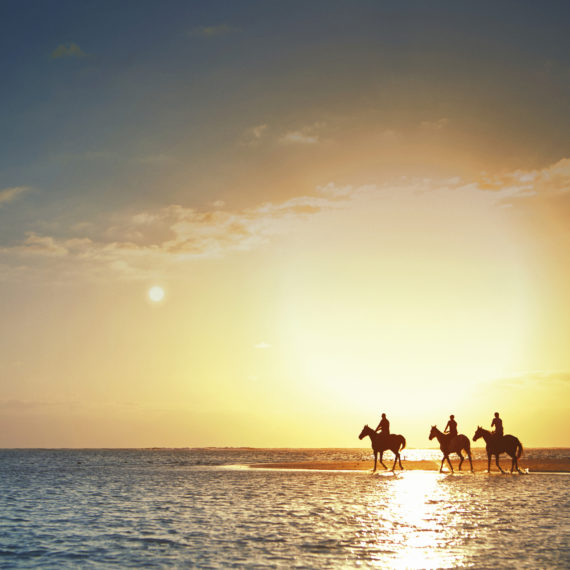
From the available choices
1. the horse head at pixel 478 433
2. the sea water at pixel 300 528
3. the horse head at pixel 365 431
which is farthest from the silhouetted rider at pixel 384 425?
the sea water at pixel 300 528

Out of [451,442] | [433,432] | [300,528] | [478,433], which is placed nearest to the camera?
[300,528]

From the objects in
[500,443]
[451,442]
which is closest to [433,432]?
[451,442]

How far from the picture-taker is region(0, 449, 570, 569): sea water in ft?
43.7

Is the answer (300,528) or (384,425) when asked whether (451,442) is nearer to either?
(384,425)

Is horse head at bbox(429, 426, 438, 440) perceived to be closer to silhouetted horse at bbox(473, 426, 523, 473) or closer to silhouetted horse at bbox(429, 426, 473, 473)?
silhouetted horse at bbox(429, 426, 473, 473)

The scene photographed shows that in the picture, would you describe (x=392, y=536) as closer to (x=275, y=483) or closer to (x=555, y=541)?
(x=555, y=541)

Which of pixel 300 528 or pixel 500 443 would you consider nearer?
pixel 300 528

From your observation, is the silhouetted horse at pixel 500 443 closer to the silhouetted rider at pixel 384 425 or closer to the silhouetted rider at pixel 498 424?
the silhouetted rider at pixel 498 424

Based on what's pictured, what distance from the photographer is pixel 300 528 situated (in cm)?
1709

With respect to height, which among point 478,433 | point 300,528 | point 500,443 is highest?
point 478,433

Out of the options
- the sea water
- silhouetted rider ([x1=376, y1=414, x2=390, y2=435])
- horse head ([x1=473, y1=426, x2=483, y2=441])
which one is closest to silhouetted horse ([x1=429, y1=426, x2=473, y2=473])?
horse head ([x1=473, y1=426, x2=483, y2=441])

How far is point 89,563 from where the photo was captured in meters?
13.6

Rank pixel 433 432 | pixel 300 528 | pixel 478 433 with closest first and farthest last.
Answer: pixel 300 528 < pixel 478 433 < pixel 433 432

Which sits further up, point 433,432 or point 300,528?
point 433,432
